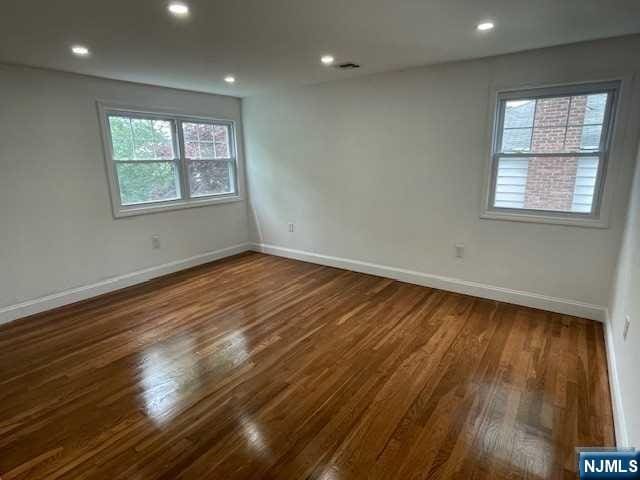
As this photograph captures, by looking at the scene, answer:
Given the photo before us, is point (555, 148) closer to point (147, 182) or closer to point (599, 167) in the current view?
point (599, 167)

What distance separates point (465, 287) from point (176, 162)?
12.6 feet

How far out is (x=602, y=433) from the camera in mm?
1850

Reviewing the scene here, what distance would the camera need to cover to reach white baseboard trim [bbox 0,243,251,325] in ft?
10.9

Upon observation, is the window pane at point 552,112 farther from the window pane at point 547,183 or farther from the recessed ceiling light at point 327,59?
the recessed ceiling light at point 327,59

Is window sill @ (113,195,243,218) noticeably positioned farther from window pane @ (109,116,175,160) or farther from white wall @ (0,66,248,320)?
window pane @ (109,116,175,160)

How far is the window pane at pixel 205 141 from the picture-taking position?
462cm

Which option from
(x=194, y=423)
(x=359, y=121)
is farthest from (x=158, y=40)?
(x=194, y=423)

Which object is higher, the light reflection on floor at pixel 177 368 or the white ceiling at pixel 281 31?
the white ceiling at pixel 281 31

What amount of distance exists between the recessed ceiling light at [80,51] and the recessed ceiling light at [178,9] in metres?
1.07

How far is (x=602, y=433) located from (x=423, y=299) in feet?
6.14

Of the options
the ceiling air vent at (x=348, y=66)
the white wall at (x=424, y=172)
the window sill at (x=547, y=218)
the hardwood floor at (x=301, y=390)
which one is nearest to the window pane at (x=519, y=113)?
the white wall at (x=424, y=172)

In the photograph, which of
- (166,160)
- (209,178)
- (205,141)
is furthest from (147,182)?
(205,141)

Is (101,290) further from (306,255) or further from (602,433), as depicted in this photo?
(602,433)

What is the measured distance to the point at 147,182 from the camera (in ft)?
13.9
